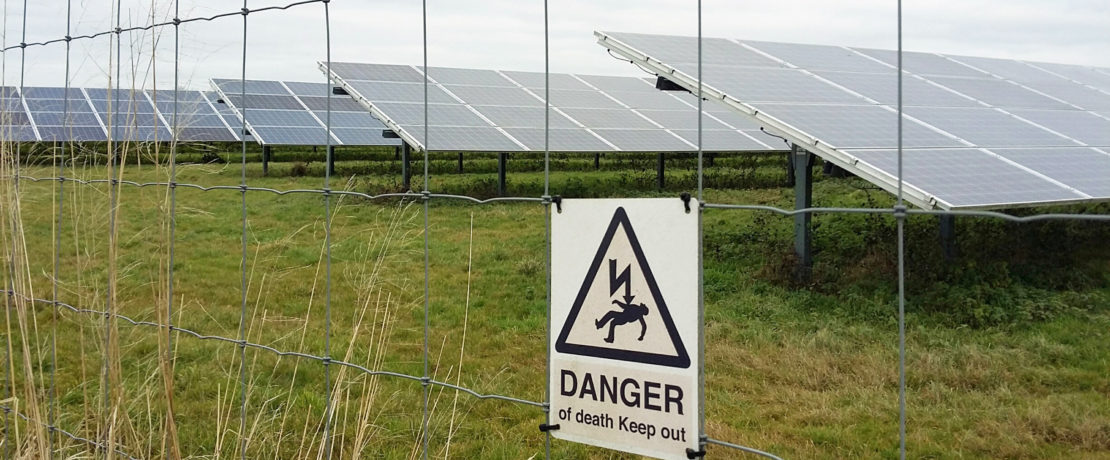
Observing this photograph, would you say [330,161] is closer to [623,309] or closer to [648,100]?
[623,309]

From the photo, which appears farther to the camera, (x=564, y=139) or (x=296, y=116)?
(x=296, y=116)

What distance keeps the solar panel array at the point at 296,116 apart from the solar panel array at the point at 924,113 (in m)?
8.88

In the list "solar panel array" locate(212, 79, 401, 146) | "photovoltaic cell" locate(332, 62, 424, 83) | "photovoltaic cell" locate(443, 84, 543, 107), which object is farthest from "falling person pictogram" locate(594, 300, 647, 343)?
"solar panel array" locate(212, 79, 401, 146)

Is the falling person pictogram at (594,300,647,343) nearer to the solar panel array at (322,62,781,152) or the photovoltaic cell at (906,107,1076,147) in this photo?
the photovoltaic cell at (906,107,1076,147)

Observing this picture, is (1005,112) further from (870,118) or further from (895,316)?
(895,316)

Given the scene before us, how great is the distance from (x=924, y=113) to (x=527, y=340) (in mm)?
3278

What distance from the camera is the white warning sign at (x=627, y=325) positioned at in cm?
168

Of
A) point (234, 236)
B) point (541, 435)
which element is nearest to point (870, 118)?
point (541, 435)

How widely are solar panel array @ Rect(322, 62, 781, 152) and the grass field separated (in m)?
2.03

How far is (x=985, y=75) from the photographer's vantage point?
8.59 m

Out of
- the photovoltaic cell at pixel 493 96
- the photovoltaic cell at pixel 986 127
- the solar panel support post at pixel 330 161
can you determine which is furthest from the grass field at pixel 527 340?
the photovoltaic cell at pixel 493 96

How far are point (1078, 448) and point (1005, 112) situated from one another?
164 inches

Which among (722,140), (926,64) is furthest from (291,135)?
(926,64)

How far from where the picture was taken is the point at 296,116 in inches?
708
